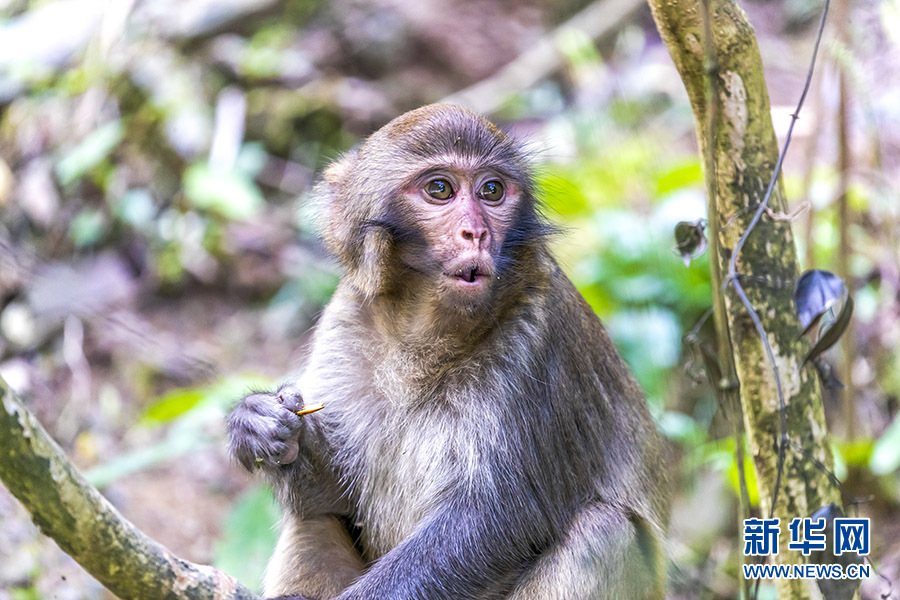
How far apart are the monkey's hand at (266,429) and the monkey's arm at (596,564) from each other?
1.14m

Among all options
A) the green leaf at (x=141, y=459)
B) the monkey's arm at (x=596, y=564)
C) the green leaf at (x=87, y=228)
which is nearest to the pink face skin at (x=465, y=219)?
the monkey's arm at (x=596, y=564)

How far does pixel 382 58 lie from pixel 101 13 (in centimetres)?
319

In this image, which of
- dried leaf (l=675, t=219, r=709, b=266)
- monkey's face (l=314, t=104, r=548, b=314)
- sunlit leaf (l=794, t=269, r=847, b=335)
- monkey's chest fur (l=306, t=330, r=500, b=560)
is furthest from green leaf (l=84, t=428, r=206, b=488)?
sunlit leaf (l=794, t=269, r=847, b=335)

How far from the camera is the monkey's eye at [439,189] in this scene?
12.9ft

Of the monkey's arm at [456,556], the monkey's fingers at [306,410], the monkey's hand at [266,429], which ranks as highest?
the monkey's fingers at [306,410]

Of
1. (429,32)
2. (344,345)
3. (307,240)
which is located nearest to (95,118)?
(307,240)

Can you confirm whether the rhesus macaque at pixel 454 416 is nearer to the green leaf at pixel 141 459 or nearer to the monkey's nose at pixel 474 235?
the monkey's nose at pixel 474 235

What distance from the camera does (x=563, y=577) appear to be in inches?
149

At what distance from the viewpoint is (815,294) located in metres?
3.45

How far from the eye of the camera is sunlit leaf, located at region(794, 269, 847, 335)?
3.38 m

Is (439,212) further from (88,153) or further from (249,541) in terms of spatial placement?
(88,153)

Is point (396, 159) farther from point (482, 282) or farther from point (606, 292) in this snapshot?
point (606, 292)

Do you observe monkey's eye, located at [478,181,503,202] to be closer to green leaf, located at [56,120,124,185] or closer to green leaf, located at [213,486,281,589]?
green leaf, located at [213,486,281,589]

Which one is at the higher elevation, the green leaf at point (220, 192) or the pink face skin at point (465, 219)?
the green leaf at point (220, 192)
